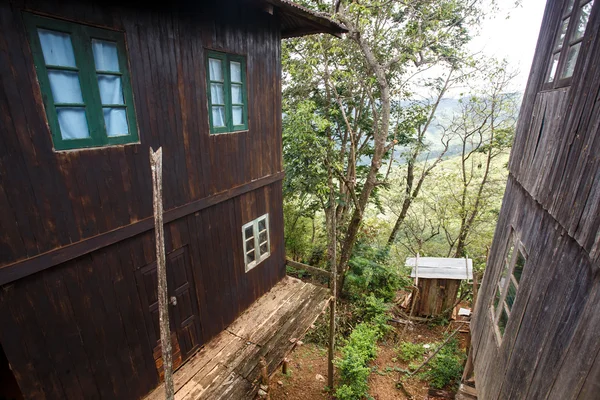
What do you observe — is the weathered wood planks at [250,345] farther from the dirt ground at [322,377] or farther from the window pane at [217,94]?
the window pane at [217,94]

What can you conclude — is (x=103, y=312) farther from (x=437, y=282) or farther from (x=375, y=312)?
(x=437, y=282)

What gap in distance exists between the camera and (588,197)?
277 centimetres

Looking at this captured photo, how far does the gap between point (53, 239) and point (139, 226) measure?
1.05m

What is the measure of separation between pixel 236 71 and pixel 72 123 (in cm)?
316

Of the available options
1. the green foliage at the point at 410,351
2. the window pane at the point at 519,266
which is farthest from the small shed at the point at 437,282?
the window pane at the point at 519,266

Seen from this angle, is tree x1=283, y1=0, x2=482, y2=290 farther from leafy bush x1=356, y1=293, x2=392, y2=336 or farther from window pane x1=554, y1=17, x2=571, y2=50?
window pane x1=554, y1=17, x2=571, y2=50

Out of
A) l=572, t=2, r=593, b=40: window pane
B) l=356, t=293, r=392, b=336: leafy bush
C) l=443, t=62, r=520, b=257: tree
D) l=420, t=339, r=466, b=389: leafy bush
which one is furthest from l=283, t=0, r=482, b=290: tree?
l=572, t=2, r=593, b=40: window pane

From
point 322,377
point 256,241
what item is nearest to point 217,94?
point 256,241

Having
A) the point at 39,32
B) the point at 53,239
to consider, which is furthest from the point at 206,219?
the point at 39,32

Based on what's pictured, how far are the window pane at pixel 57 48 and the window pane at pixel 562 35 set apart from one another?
6.30 meters

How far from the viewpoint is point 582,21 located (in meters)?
3.66

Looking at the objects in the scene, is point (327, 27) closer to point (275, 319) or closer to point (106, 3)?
point (106, 3)

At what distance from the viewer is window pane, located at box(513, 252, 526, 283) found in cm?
457

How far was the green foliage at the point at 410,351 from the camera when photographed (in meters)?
10.0
